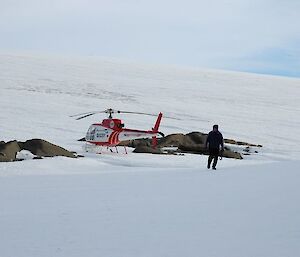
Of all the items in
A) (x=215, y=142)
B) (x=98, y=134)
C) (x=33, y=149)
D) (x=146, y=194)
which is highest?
(x=215, y=142)

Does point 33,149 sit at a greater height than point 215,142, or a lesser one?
lesser

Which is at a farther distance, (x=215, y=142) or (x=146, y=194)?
(x=215, y=142)

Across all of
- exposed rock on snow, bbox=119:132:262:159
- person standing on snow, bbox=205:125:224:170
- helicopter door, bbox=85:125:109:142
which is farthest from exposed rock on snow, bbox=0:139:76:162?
person standing on snow, bbox=205:125:224:170

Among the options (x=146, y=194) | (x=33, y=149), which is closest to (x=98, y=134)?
(x=33, y=149)

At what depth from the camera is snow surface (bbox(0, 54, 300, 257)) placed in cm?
504

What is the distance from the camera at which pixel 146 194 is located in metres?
7.82

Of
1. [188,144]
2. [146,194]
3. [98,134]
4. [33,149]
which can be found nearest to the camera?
[146,194]

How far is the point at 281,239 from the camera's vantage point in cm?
516

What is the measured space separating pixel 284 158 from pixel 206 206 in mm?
10497

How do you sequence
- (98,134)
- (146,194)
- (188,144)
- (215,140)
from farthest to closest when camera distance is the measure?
(188,144) < (98,134) < (215,140) < (146,194)

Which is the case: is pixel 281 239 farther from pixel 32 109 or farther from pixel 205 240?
pixel 32 109

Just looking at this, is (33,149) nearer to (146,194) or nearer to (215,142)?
(215,142)

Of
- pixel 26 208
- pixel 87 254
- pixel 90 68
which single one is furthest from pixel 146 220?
pixel 90 68

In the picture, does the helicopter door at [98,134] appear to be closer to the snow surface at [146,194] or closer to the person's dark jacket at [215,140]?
the snow surface at [146,194]
